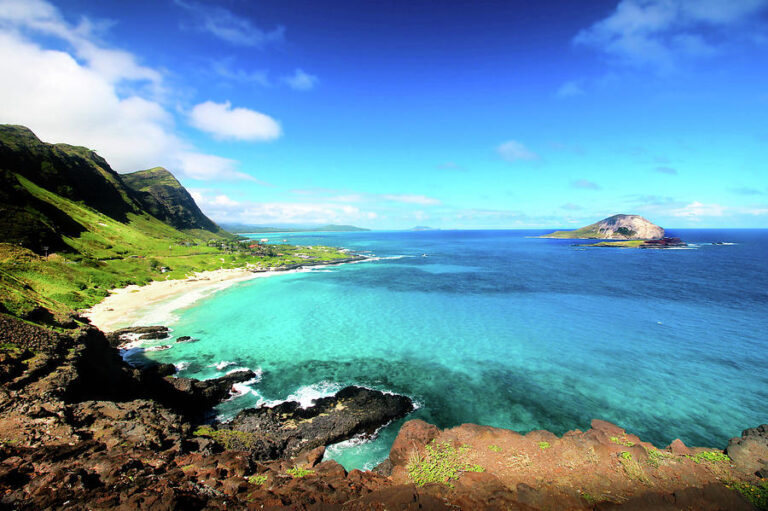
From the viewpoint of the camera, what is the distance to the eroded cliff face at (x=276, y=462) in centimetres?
961

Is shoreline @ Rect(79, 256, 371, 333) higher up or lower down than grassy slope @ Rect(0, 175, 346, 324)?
lower down

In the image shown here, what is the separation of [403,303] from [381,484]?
40.2 metres

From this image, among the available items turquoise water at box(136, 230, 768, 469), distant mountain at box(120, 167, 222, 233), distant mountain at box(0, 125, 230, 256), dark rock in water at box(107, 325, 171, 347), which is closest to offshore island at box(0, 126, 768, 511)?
turquoise water at box(136, 230, 768, 469)

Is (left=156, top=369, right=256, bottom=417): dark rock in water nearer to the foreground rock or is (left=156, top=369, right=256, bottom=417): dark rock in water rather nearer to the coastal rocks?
the foreground rock

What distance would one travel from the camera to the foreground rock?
1658cm

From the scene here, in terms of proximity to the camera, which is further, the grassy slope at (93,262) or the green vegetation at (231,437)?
the grassy slope at (93,262)

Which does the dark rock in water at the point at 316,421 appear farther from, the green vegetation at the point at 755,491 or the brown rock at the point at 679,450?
the green vegetation at the point at 755,491

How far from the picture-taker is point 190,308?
1784 inches

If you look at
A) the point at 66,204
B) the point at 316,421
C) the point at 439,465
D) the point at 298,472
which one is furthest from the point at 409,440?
the point at 66,204

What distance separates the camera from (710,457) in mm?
12992

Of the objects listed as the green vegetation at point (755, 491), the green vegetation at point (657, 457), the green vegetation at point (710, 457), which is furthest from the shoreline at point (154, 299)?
the green vegetation at point (755, 491)

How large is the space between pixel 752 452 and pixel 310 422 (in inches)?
879

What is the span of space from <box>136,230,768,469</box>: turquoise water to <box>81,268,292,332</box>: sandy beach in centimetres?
374

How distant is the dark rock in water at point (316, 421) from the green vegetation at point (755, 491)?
15320mm
